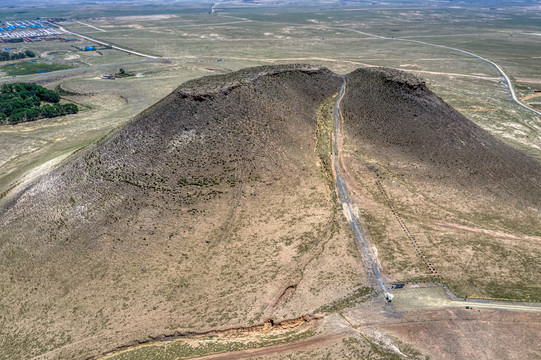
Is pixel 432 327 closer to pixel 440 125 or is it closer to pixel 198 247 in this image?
pixel 198 247

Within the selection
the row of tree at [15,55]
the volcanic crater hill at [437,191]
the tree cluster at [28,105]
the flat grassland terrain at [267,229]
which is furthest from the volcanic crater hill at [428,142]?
the row of tree at [15,55]

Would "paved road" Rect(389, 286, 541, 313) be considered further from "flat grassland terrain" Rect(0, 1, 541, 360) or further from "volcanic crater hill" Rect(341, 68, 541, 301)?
"volcanic crater hill" Rect(341, 68, 541, 301)

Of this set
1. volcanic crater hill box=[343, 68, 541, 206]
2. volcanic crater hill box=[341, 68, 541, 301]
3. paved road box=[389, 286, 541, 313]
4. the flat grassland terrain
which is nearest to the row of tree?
the flat grassland terrain

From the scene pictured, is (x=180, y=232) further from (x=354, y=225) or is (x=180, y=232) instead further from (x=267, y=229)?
(x=354, y=225)

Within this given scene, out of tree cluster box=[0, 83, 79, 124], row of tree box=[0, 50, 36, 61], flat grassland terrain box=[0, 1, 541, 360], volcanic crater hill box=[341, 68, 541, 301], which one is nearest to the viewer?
flat grassland terrain box=[0, 1, 541, 360]

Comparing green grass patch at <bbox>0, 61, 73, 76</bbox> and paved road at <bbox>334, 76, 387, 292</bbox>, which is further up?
green grass patch at <bbox>0, 61, 73, 76</bbox>

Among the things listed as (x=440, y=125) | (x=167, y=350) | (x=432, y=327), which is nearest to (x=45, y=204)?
(x=167, y=350)

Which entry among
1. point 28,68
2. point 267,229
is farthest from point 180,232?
point 28,68
